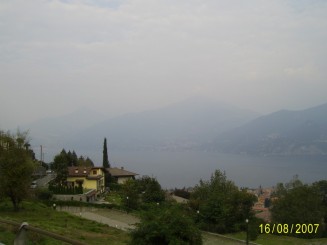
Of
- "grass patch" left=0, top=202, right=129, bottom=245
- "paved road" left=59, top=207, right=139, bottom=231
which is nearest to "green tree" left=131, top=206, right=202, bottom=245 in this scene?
"grass patch" left=0, top=202, right=129, bottom=245

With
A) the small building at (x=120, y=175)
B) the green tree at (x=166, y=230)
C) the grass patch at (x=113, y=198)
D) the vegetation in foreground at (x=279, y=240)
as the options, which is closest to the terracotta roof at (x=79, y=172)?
the grass patch at (x=113, y=198)

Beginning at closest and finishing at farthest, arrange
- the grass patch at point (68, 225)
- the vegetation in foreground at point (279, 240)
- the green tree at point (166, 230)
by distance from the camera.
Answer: the green tree at point (166, 230), the grass patch at point (68, 225), the vegetation in foreground at point (279, 240)

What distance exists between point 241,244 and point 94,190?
2386 cm

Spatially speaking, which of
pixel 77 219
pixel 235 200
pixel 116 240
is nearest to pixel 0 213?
pixel 77 219

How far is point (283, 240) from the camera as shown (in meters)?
24.2

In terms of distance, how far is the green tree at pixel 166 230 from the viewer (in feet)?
41.8

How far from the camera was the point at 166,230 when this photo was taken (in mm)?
12711

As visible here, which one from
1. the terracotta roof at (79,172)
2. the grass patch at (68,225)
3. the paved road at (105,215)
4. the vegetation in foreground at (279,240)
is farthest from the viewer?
the terracotta roof at (79,172)

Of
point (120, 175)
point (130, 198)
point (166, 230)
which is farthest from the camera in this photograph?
point (120, 175)

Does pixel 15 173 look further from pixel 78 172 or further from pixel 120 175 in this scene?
pixel 120 175

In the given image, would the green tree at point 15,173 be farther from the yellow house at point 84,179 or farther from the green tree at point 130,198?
the yellow house at point 84,179

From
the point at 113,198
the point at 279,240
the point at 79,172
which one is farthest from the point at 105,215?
the point at 79,172

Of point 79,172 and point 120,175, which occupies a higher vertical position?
point 79,172

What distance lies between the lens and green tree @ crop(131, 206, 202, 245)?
12.8 metres
